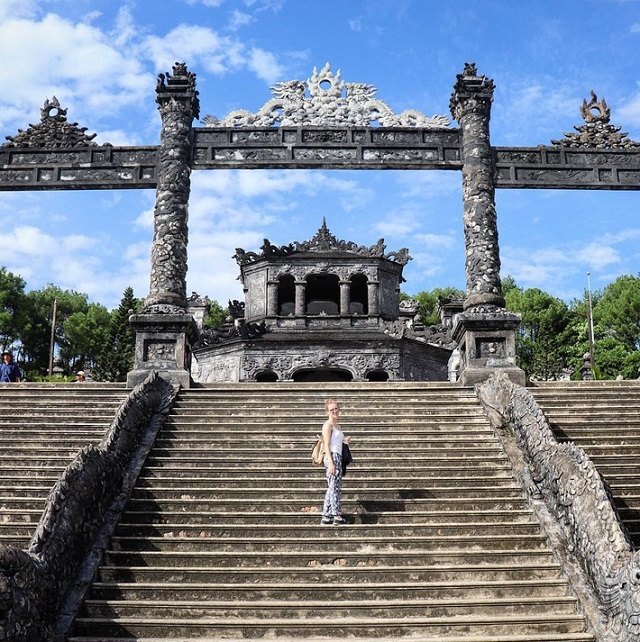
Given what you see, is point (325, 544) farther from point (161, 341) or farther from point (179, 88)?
point (179, 88)

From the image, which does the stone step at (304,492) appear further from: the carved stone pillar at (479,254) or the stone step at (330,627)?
the carved stone pillar at (479,254)

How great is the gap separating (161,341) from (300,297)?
1299 centimetres

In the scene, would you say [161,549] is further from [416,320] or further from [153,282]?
[416,320]

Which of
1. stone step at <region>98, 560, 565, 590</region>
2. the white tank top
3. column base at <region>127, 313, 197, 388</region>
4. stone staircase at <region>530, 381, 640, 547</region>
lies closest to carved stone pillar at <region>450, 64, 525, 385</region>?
stone staircase at <region>530, 381, 640, 547</region>

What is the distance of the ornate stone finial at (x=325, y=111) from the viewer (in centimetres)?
1485

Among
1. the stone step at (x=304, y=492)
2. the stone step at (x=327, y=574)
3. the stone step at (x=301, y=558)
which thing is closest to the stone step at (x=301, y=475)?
the stone step at (x=304, y=492)

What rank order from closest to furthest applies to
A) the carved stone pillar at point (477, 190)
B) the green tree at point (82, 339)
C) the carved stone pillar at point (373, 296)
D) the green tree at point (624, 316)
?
the carved stone pillar at point (477, 190) → the carved stone pillar at point (373, 296) → the green tree at point (624, 316) → the green tree at point (82, 339)

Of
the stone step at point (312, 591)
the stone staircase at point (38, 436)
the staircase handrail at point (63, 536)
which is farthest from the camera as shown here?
the stone staircase at point (38, 436)

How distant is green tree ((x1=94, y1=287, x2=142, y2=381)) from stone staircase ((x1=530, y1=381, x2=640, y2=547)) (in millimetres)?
26888

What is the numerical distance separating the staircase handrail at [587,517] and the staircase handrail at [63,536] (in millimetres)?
4430

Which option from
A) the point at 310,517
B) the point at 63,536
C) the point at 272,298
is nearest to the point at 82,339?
the point at 272,298

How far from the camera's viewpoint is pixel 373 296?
1024 inches

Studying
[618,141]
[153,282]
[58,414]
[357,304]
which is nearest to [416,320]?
[357,304]

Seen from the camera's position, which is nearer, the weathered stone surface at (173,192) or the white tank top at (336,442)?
the white tank top at (336,442)
